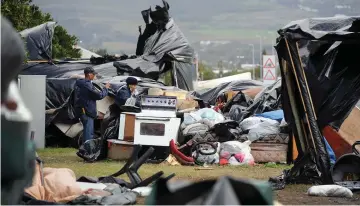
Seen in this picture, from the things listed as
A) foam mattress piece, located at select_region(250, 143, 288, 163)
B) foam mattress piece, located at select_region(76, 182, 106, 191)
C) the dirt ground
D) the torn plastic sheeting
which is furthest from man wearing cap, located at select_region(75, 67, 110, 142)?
foam mattress piece, located at select_region(76, 182, 106, 191)

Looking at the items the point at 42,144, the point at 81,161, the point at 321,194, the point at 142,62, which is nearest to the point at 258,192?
the point at 321,194

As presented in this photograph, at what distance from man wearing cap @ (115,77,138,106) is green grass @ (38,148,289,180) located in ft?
4.96

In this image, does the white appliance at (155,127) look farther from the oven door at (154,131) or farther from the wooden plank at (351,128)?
the wooden plank at (351,128)

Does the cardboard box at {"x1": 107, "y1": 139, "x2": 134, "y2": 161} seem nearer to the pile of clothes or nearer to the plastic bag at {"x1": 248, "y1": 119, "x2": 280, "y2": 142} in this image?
the pile of clothes

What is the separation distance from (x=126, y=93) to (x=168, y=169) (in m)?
3.17

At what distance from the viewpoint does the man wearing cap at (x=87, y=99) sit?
14797 mm

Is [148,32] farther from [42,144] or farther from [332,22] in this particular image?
[332,22]

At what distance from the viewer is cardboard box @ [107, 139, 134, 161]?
46.9 ft

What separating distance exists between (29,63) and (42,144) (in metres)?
5.06

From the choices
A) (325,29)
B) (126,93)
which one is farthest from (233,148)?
(325,29)

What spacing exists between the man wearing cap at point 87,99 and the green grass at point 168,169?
75 cm

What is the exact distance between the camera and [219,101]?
19.2 metres

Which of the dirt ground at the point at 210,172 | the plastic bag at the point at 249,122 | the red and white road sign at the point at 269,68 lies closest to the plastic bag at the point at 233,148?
the dirt ground at the point at 210,172

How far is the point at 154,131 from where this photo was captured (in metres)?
13.9
